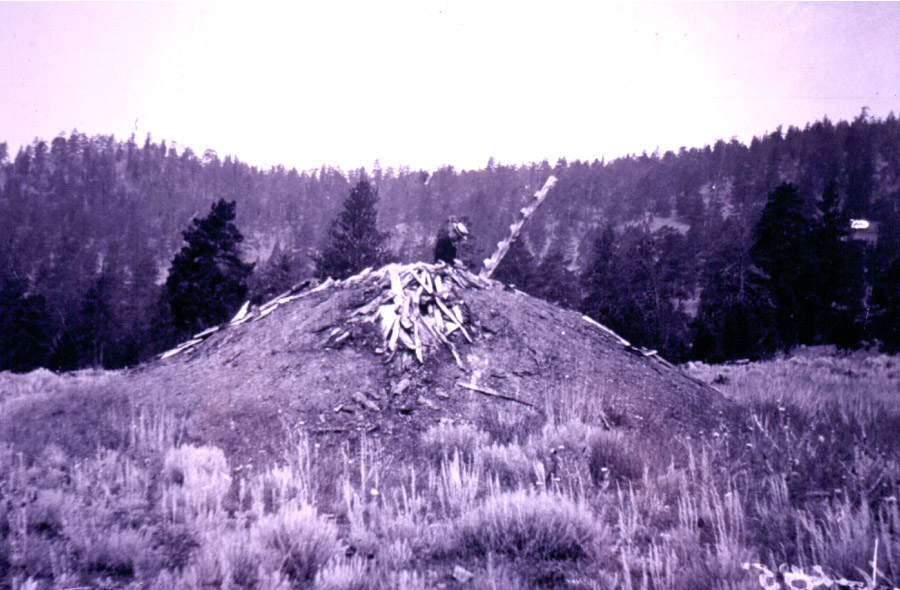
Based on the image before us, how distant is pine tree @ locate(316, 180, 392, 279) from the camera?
31688 mm

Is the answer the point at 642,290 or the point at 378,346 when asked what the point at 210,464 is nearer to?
the point at 378,346

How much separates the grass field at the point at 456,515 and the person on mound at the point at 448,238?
585 cm

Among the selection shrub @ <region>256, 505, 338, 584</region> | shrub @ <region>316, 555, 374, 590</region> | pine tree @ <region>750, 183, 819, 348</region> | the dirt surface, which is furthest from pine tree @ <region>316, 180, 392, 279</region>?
shrub @ <region>316, 555, 374, 590</region>

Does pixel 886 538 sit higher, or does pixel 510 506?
pixel 886 538

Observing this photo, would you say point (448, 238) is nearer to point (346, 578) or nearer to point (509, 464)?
point (509, 464)

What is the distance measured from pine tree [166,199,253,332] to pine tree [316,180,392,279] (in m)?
5.08

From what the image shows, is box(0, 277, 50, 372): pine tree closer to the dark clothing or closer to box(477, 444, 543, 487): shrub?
the dark clothing

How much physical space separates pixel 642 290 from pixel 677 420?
2952 centimetres

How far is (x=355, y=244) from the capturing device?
32812mm

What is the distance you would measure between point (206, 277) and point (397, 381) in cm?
2350

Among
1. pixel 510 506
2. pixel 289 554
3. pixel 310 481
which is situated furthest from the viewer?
pixel 310 481

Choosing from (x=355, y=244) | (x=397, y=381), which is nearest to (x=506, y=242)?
(x=397, y=381)

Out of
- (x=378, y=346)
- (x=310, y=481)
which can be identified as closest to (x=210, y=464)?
(x=310, y=481)

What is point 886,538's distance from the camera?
9.39 ft
